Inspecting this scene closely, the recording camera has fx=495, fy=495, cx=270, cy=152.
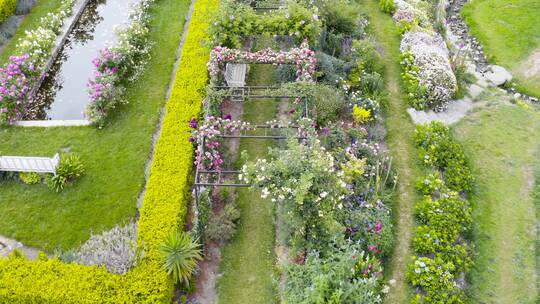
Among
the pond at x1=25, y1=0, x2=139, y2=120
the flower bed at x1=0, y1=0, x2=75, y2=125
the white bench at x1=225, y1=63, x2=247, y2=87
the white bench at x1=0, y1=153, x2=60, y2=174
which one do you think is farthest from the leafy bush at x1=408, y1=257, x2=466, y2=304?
the flower bed at x1=0, y1=0, x2=75, y2=125

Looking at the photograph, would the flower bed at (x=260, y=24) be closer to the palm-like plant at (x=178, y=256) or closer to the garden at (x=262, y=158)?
the garden at (x=262, y=158)

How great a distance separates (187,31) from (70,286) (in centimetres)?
966

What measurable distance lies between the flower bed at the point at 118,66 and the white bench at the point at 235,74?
291 centimetres

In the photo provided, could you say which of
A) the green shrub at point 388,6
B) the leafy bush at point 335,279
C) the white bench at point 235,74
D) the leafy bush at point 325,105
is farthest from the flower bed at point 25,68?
the green shrub at point 388,6

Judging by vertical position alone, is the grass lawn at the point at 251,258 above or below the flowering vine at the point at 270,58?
below

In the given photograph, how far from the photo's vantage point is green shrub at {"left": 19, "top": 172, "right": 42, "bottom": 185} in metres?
11.6

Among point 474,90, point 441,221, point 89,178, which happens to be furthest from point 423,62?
point 89,178

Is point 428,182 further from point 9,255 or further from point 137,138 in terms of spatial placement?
point 9,255

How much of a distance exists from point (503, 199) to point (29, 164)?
36.7 feet

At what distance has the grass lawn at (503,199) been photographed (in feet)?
33.5

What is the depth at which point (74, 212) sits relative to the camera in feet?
36.4

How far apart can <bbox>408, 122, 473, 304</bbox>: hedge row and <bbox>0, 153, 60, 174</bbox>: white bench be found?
8.25 metres

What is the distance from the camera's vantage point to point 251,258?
10.5m

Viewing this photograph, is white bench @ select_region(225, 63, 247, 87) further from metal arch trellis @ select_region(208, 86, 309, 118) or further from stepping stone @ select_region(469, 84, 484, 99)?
stepping stone @ select_region(469, 84, 484, 99)
